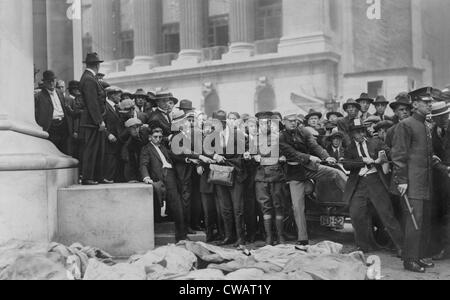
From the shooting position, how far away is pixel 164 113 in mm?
8953

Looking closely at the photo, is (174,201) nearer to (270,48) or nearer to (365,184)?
(365,184)

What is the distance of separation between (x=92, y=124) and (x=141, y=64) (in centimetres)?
1440

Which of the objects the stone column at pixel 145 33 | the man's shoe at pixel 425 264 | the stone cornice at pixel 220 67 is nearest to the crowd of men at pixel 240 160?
the man's shoe at pixel 425 264

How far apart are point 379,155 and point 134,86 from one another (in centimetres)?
1520

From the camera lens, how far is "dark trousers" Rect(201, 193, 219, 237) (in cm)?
860

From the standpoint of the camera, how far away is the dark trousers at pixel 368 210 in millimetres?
7246

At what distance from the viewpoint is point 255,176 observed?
8.20m

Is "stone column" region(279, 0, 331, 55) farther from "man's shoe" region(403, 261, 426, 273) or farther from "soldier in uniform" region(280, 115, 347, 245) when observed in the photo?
"man's shoe" region(403, 261, 426, 273)

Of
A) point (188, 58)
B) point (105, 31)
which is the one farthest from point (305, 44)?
point (105, 31)

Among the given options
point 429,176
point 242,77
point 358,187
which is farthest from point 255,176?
point 242,77

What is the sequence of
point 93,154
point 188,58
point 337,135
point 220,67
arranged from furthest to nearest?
point 188,58
point 220,67
point 337,135
point 93,154

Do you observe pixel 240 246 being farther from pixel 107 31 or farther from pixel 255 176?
pixel 107 31

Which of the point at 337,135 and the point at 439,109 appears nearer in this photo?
the point at 439,109

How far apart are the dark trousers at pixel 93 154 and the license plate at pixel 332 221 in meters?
3.18
